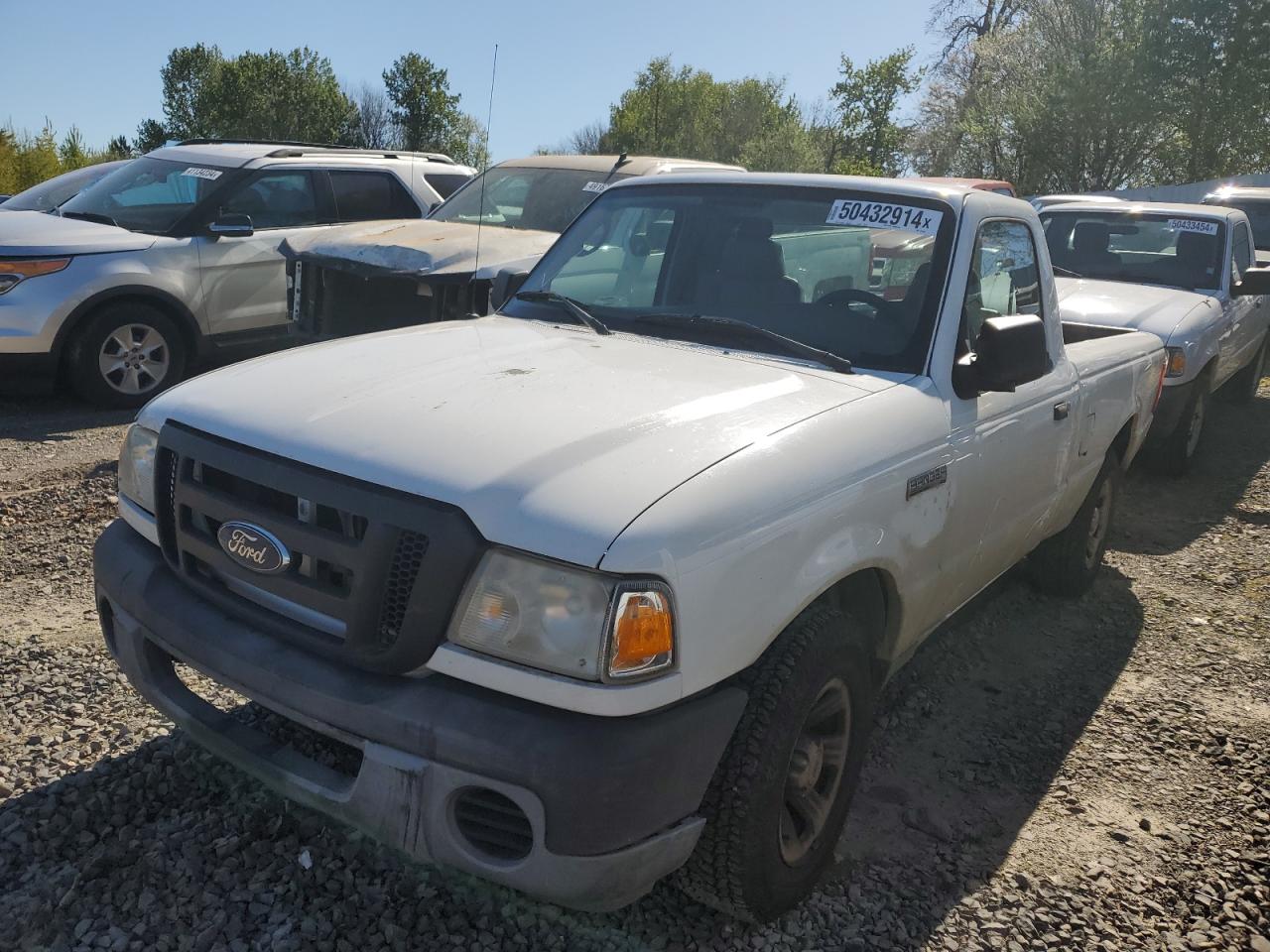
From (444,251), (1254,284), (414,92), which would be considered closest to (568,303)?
(444,251)

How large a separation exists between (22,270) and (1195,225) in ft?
27.5

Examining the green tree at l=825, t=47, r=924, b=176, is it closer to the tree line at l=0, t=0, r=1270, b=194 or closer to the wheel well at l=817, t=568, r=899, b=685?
the tree line at l=0, t=0, r=1270, b=194

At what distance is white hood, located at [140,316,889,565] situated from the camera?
215 cm

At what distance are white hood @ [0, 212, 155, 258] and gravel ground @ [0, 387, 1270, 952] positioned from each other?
123 inches

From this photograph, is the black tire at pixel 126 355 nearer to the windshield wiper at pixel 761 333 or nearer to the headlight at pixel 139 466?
the headlight at pixel 139 466

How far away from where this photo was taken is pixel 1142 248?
8.33m

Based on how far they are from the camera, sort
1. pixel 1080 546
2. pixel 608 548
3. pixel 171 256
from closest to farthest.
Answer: pixel 608 548, pixel 1080 546, pixel 171 256

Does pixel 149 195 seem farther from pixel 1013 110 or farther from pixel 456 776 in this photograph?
pixel 1013 110

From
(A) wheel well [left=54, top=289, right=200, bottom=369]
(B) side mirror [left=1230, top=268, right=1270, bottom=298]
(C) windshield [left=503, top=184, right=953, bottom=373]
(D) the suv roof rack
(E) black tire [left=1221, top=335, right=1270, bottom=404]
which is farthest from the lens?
(E) black tire [left=1221, top=335, right=1270, bottom=404]

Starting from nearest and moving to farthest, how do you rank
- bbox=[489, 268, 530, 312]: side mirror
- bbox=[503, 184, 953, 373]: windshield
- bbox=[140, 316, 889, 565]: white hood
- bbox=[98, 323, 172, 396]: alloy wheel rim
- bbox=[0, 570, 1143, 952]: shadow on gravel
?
1. bbox=[140, 316, 889, 565]: white hood
2. bbox=[0, 570, 1143, 952]: shadow on gravel
3. bbox=[503, 184, 953, 373]: windshield
4. bbox=[489, 268, 530, 312]: side mirror
5. bbox=[98, 323, 172, 396]: alloy wheel rim

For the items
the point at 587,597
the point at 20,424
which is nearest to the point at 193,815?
the point at 587,597

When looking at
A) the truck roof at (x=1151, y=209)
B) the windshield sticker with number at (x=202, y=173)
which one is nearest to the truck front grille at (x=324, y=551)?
the windshield sticker with number at (x=202, y=173)

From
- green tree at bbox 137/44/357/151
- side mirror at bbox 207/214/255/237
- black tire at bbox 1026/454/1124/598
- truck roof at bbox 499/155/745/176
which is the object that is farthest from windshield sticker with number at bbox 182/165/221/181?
green tree at bbox 137/44/357/151

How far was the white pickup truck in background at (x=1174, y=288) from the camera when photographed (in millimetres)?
6863
